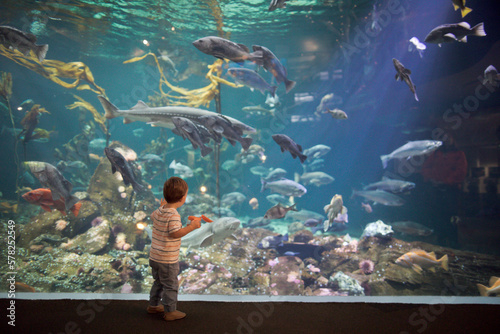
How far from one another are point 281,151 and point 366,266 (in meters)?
Answer: 3.48

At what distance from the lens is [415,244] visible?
17.1 ft

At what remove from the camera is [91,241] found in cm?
524

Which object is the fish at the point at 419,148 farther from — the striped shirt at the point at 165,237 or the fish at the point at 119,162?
the fish at the point at 119,162

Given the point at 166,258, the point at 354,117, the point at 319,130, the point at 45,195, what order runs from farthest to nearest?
the point at 319,130, the point at 354,117, the point at 45,195, the point at 166,258

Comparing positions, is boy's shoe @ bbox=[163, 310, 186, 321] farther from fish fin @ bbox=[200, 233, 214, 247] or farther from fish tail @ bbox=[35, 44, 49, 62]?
fish tail @ bbox=[35, 44, 49, 62]

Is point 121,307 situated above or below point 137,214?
above

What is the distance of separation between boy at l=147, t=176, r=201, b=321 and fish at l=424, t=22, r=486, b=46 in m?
4.74

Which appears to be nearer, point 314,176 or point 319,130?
point 314,176

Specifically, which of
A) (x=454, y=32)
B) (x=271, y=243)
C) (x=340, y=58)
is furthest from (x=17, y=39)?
(x=340, y=58)

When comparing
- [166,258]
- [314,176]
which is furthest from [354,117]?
[166,258]

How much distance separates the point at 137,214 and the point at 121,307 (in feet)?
16.3

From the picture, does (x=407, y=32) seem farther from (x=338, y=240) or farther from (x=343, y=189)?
(x=343, y=189)

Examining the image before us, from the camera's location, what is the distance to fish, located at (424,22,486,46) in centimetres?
338

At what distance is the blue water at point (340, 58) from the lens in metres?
7.38
